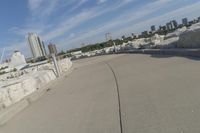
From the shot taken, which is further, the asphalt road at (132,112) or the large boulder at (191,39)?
the large boulder at (191,39)

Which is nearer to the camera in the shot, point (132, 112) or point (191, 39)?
point (132, 112)

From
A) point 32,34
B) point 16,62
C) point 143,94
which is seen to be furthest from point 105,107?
point 16,62

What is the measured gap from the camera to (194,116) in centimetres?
502

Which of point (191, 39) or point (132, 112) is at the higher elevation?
point (191, 39)

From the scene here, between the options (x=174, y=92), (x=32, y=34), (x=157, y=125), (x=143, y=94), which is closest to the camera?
(x=157, y=125)

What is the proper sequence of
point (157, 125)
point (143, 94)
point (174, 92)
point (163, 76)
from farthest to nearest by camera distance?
1. point (163, 76)
2. point (143, 94)
3. point (174, 92)
4. point (157, 125)

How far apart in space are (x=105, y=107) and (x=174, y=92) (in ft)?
5.53

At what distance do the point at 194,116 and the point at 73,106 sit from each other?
3842mm

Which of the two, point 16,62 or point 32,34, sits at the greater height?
point 32,34

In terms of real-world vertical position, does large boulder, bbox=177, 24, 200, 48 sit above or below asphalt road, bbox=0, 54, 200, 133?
above

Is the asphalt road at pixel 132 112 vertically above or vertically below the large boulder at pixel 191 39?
below

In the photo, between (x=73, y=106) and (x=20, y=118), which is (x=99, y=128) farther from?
(x=20, y=118)

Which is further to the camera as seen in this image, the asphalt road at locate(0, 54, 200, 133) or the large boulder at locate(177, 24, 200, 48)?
the large boulder at locate(177, 24, 200, 48)

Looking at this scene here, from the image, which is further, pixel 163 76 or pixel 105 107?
pixel 163 76
